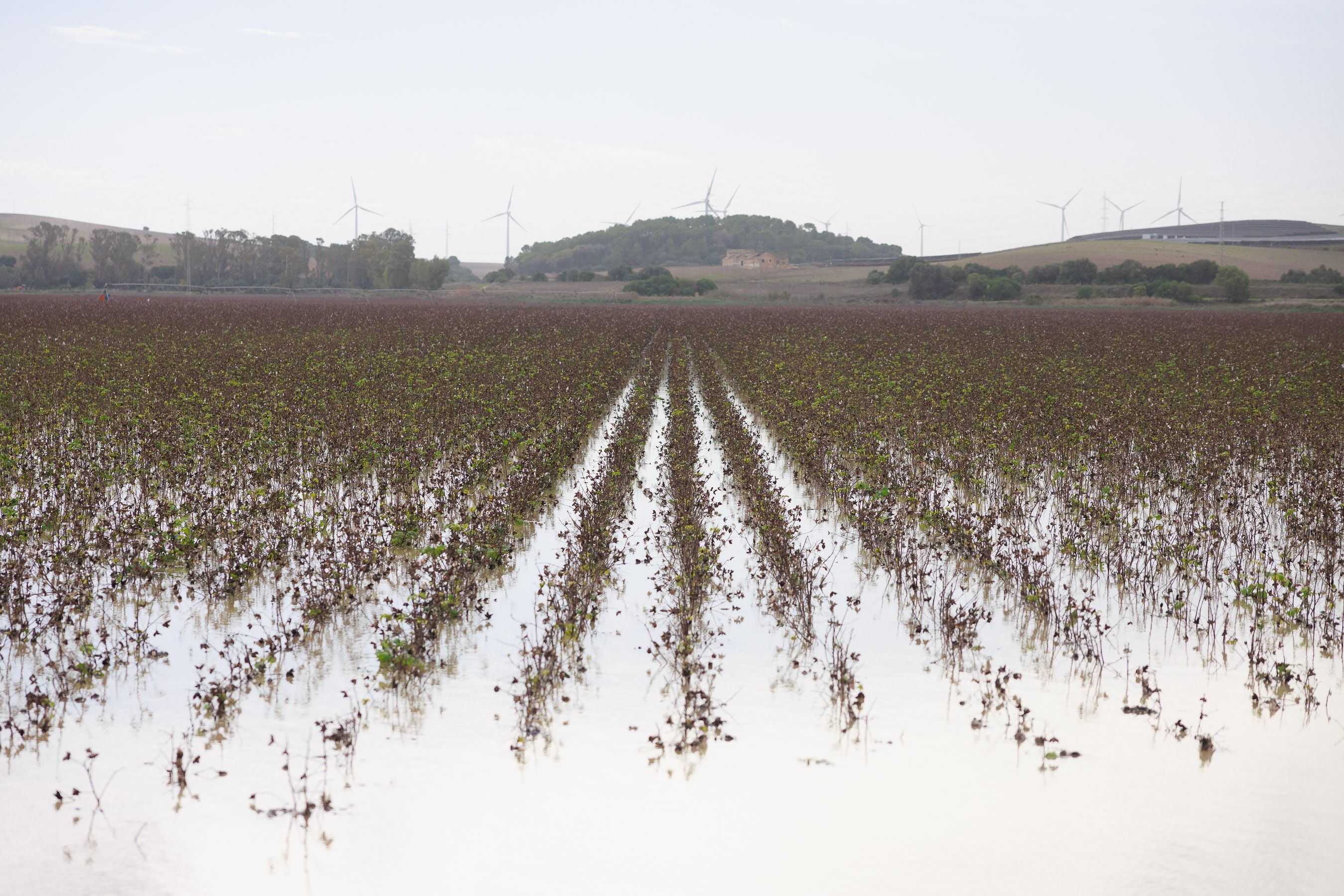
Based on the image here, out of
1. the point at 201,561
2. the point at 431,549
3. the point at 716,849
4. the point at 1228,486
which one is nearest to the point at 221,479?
the point at 201,561

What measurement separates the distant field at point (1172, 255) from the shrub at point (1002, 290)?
83.9 feet

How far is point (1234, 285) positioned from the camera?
310ft

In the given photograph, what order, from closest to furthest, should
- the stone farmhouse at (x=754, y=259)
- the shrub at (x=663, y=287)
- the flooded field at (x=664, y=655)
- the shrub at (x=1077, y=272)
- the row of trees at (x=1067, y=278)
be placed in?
the flooded field at (x=664, y=655), the row of trees at (x=1067, y=278), the shrub at (x=663, y=287), the shrub at (x=1077, y=272), the stone farmhouse at (x=754, y=259)

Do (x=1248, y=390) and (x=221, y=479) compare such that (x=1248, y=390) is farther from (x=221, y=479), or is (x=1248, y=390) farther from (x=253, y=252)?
(x=253, y=252)

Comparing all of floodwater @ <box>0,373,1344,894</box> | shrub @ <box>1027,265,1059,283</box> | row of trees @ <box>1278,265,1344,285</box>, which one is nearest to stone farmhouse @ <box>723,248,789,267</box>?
shrub @ <box>1027,265,1059,283</box>

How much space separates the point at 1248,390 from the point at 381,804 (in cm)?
2283

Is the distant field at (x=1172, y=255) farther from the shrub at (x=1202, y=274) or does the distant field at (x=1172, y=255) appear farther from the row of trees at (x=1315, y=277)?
the shrub at (x=1202, y=274)

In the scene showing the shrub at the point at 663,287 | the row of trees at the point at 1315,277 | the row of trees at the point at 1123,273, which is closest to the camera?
the row of trees at the point at 1315,277

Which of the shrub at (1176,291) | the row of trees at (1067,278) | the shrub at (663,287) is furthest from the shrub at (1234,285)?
the shrub at (663,287)

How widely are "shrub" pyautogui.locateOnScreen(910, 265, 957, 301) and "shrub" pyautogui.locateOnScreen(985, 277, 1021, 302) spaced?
3795mm

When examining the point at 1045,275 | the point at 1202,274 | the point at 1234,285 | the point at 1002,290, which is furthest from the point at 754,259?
the point at 1234,285

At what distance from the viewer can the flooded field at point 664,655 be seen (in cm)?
514

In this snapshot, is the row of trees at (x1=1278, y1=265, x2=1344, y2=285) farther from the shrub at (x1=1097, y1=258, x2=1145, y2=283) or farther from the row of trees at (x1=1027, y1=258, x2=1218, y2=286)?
the shrub at (x1=1097, y1=258, x2=1145, y2=283)

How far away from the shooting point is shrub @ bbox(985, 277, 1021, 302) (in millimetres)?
102375
